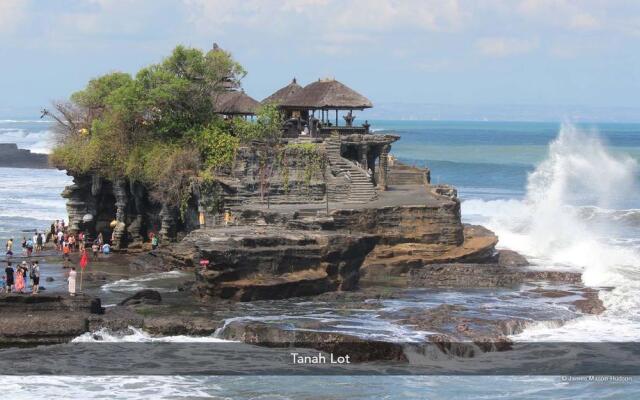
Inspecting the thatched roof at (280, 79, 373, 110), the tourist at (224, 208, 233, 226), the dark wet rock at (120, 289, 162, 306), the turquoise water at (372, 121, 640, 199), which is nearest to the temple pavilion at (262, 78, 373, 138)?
the thatched roof at (280, 79, 373, 110)

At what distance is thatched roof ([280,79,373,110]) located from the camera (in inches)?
2002

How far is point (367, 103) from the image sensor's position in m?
51.2

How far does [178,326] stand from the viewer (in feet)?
106

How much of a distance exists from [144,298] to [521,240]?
965 inches

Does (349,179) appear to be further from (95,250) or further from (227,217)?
(95,250)

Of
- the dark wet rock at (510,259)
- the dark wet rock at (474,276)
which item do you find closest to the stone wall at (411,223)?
the dark wet rock at (474,276)

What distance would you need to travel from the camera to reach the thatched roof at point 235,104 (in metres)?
52.6

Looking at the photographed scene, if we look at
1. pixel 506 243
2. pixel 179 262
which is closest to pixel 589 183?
pixel 506 243

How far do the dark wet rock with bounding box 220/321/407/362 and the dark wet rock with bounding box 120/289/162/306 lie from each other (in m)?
4.55

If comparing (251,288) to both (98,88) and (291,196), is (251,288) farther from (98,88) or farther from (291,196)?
(98,88)

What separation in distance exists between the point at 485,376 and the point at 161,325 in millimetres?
9679

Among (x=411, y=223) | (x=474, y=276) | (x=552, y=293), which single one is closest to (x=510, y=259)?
(x=411, y=223)

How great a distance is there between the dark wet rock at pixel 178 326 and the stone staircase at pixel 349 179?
14.4 metres

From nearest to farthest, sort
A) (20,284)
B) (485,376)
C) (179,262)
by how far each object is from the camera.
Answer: (485,376) → (20,284) → (179,262)
